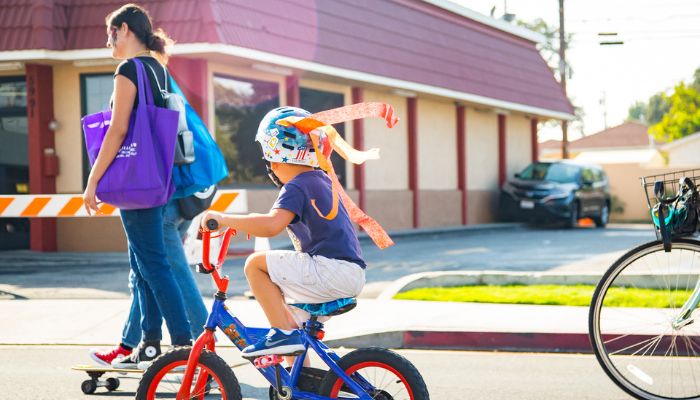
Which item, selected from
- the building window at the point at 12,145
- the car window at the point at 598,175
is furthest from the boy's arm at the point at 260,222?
the car window at the point at 598,175

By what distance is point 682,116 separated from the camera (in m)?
60.8

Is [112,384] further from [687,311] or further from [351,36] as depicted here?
[351,36]

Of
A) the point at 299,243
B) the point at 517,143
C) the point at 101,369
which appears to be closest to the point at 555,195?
the point at 517,143

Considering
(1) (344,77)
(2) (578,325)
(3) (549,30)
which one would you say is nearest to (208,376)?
(2) (578,325)

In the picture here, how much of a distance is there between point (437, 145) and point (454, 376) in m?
18.8

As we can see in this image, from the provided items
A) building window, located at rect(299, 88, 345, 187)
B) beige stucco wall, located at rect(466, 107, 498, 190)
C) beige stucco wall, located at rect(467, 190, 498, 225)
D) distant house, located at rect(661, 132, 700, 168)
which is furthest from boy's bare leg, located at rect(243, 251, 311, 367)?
distant house, located at rect(661, 132, 700, 168)

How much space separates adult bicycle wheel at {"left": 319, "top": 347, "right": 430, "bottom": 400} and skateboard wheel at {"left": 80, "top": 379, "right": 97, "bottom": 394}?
2.06m

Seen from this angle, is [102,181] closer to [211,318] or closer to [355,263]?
[211,318]

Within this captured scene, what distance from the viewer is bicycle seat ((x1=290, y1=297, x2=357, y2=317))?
4145 mm

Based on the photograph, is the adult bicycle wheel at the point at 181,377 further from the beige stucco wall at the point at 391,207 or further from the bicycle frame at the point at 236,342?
the beige stucco wall at the point at 391,207

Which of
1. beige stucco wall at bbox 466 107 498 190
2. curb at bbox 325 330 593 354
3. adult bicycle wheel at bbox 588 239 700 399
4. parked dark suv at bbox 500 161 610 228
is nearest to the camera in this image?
adult bicycle wheel at bbox 588 239 700 399

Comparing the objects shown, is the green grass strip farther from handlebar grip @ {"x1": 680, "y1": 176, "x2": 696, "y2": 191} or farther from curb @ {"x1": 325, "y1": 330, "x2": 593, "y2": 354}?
handlebar grip @ {"x1": 680, "y1": 176, "x2": 696, "y2": 191}

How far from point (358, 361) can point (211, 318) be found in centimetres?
69

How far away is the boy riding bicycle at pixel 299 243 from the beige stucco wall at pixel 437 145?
64.3 feet
